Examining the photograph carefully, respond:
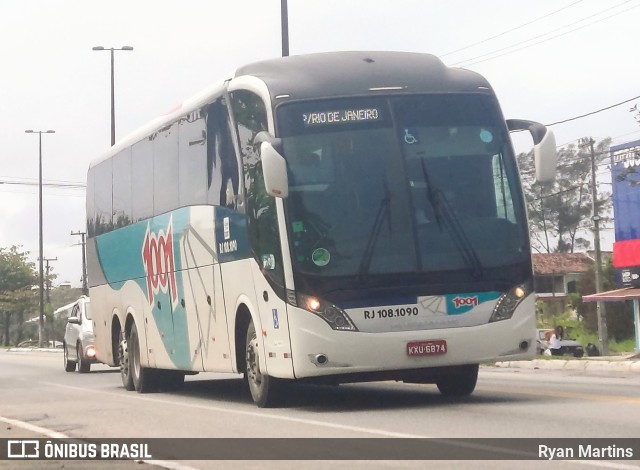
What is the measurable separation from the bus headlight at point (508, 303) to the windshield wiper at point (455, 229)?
1.18 ft

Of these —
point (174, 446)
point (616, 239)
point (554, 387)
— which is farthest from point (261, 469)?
point (616, 239)

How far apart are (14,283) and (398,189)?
313 ft

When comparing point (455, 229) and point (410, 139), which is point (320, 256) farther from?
point (410, 139)

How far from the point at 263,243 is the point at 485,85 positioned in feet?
9.79

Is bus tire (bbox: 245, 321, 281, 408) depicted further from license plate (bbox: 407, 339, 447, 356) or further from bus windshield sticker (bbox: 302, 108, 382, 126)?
bus windshield sticker (bbox: 302, 108, 382, 126)

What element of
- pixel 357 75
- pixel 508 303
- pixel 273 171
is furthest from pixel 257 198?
pixel 508 303

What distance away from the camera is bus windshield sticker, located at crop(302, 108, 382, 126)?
1410cm

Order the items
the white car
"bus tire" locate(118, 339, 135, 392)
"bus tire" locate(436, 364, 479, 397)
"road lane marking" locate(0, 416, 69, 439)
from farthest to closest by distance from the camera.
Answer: the white car < "bus tire" locate(118, 339, 135, 392) < "bus tire" locate(436, 364, 479, 397) < "road lane marking" locate(0, 416, 69, 439)

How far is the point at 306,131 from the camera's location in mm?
14039

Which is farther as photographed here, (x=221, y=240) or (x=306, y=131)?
(x=221, y=240)

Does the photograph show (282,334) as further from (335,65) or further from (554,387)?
(554,387)

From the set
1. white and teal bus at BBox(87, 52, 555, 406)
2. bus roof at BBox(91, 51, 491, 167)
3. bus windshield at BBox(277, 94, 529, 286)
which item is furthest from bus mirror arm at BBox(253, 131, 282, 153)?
bus roof at BBox(91, 51, 491, 167)

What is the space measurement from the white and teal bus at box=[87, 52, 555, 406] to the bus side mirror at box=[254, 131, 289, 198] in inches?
0.6

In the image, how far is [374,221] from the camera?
13.8 meters
